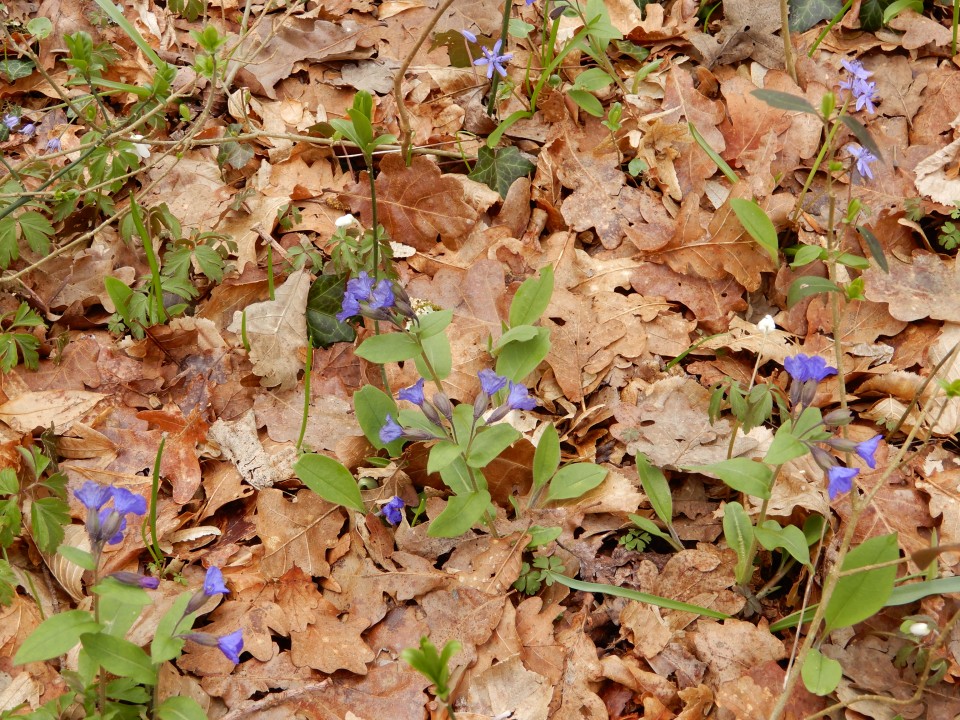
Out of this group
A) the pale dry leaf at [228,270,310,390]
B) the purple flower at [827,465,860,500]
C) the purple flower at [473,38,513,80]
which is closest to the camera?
the purple flower at [827,465,860,500]

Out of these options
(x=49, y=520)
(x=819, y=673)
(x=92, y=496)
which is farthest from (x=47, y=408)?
(x=819, y=673)

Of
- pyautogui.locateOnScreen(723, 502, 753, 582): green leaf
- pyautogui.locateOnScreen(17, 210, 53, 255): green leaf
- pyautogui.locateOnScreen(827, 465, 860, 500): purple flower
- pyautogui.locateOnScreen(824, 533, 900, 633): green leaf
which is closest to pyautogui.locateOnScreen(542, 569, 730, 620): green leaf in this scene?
pyautogui.locateOnScreen(723, 502, 753, 582): green leaf

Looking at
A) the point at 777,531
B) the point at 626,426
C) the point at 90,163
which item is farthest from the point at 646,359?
the point at 90,163

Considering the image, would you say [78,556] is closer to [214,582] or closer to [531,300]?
[214,582]

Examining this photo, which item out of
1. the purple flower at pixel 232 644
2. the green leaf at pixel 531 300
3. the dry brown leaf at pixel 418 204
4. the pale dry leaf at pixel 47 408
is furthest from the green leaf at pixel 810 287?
the pale dry leaf at pixel 47 408

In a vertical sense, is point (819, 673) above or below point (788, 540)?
below

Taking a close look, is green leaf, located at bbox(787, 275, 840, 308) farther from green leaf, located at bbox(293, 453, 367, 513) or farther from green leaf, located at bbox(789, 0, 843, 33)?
green leaf, located at bbox(789, 0, 843, 33)
